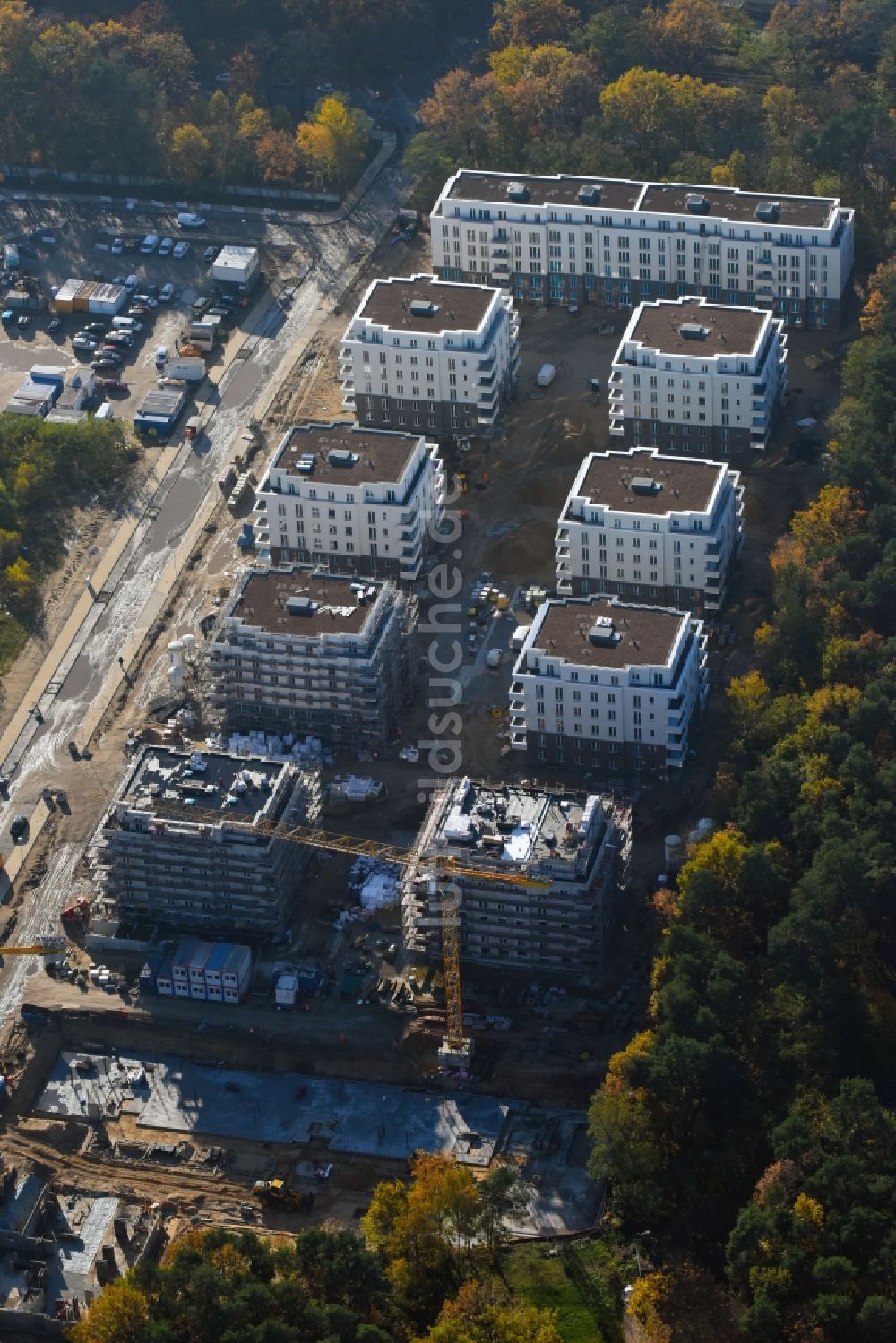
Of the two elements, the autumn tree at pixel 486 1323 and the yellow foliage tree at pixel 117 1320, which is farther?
the yellow foliage tree at pixel 117 1320

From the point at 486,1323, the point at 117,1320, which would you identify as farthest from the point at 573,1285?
the point at 117,1320

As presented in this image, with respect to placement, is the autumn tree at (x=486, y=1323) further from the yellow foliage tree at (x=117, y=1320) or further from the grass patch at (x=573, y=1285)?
the yellow foliage tree at (x=117, y=1320)

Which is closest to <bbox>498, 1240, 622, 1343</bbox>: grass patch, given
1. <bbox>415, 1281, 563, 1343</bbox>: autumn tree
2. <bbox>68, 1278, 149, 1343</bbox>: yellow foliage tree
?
<bbox>415, 1281, 563, 1343</bbox>: autumn tree

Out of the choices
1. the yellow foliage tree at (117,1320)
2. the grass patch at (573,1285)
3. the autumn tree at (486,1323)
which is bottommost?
the grass patch at (573,1285)

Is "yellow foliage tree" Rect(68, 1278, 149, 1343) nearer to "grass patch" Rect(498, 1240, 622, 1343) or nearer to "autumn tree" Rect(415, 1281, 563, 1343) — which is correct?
"autumn tree" Rect(415, 1281, 563, 1343)

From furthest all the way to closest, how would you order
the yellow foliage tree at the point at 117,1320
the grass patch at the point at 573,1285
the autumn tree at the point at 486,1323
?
the grass patch at the point at 573,1285
the yellow foliage tree at the point at 117,1320
the autumn tree at the point at 486,1323

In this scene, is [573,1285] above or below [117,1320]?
below

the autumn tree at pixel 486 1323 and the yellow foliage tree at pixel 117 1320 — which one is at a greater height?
the yellow foliage tree at pixel 117 1320

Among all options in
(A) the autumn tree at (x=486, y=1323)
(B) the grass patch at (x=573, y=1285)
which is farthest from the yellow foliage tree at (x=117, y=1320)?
(B) the grass patch at (x=573, y=1285)

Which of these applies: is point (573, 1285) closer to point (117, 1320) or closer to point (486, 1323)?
point (486, 1323)
